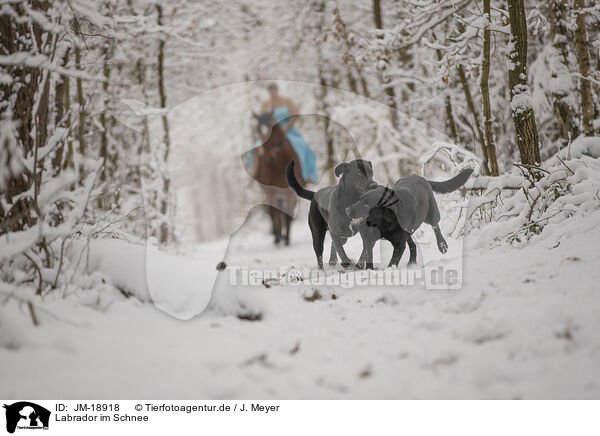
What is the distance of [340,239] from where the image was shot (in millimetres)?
2803

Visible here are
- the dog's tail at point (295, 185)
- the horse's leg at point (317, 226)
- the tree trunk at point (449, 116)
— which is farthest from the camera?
the tree trunk at point (449, 116)

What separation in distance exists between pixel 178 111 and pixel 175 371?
140 centimetres

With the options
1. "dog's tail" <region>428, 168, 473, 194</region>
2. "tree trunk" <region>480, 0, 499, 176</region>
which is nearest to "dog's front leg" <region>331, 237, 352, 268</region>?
"dog's tail" <region>428, 168, 473, 194</region>

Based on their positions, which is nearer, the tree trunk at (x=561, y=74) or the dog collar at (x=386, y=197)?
the dog collar at (x=386, y=197)

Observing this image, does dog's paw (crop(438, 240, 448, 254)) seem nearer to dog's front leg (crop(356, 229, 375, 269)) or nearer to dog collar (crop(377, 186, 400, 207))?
dog's front leg (crop(356, 229, 375, 269))

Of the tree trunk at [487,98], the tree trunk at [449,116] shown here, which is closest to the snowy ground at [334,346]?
the tree trunk at [487,98]

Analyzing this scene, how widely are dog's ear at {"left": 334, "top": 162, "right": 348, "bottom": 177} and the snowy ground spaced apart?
2.95ft

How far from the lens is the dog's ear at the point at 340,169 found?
2493mm

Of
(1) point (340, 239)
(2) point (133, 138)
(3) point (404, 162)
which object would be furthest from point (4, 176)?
(2) point (133, 138)

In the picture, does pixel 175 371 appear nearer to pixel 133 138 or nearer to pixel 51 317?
pixel 51 317

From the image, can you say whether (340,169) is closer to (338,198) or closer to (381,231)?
(338,198)

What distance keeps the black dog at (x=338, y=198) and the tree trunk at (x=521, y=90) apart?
2.09 metres
